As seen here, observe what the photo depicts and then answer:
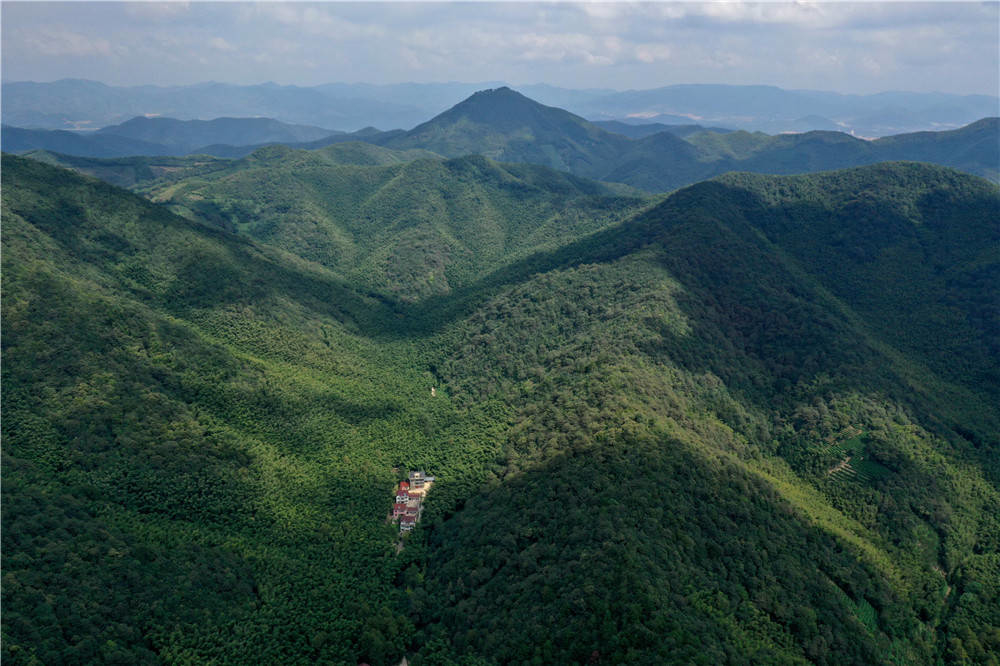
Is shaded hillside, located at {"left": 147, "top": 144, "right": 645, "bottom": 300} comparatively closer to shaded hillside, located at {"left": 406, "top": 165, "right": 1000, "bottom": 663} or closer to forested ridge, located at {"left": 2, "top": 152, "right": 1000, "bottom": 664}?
forested ridge, located at {"left": 2, "top": 152, "right": 1000, "bottom": 664}

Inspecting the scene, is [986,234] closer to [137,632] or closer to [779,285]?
[779,285]

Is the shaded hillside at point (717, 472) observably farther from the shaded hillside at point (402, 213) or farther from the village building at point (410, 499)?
the shaded hillside at point (402, 213)

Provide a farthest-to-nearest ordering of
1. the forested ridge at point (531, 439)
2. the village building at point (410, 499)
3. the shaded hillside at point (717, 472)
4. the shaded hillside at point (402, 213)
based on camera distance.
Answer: the shaded hillside at point (402, 213)
the village building at point (410, 499)
the forested ridge at point (531, 439)
the shaded hillside at point (717, 472)

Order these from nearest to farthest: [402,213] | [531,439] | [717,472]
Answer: [717,472] < [531,439] < [402,213]

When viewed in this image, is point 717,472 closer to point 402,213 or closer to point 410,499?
point 410,499

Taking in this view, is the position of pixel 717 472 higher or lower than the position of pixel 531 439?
higher

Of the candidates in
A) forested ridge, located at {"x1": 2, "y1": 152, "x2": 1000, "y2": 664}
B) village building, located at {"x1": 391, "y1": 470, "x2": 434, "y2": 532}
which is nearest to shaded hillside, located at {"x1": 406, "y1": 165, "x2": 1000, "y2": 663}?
forested ridge, located at {"x1": 2, "y1": 152, "x2": 1000, "y2": 664}

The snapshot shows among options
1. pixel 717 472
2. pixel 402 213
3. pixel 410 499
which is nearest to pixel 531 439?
pixel 410 499

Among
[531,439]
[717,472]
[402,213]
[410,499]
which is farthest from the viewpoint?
[402,213]

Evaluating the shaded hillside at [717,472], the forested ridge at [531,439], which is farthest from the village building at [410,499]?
the shaded hillside at [717,472]
